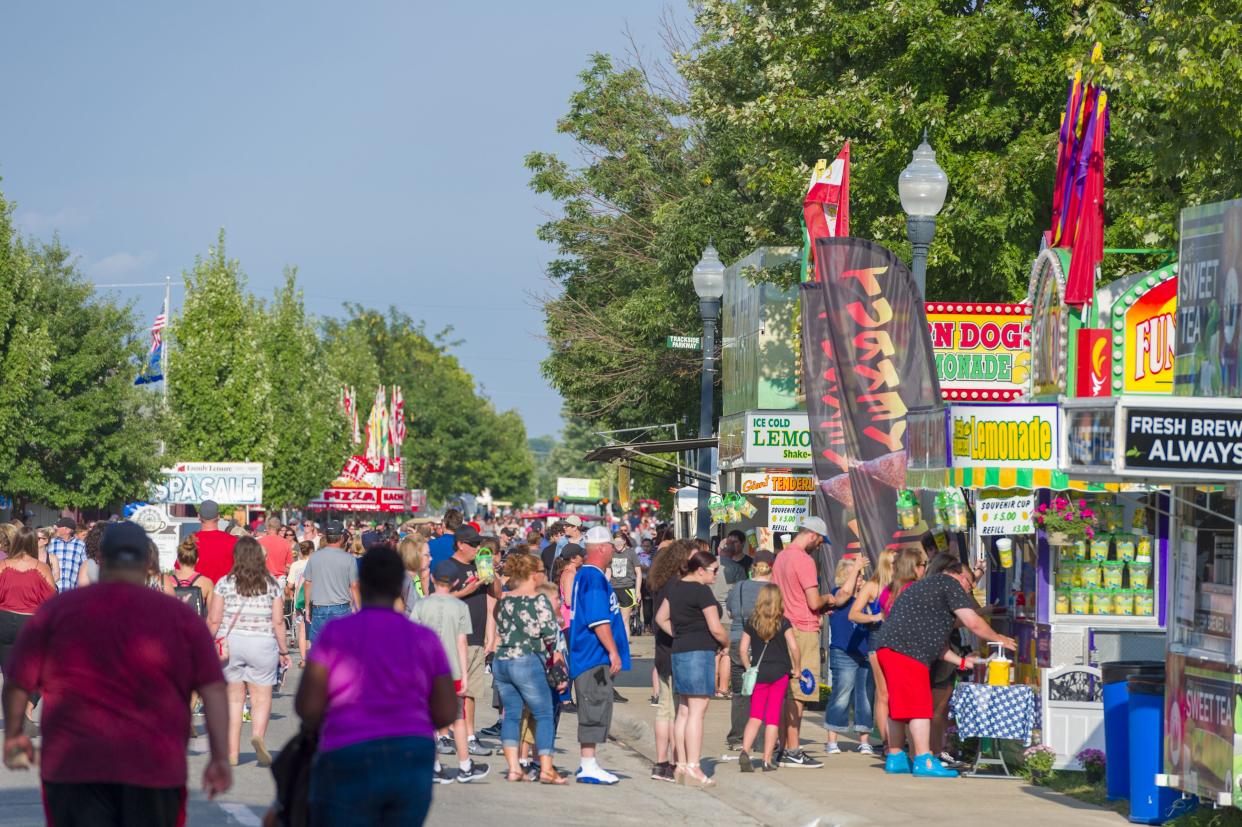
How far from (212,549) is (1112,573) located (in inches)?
305

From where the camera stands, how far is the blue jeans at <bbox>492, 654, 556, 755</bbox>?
1250 centimetres

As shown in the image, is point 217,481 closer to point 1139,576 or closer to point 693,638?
point 693,638

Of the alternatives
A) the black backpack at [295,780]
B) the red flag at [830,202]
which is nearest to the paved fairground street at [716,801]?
the black backpack at [295,780]

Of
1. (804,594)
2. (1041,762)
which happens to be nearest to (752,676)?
(804,594)

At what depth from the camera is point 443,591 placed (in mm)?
13383

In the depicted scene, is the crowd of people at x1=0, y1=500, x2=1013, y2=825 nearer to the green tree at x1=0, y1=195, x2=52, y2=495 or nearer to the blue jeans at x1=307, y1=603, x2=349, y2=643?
the blue jeans at x1=307, y1=603, x2=349, y2=643

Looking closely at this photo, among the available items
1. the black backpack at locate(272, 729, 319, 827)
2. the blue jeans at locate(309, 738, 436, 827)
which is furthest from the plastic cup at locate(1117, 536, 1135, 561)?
the black backpack at locate(272, 729, 319, 827)

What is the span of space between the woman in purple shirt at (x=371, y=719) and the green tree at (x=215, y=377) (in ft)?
179

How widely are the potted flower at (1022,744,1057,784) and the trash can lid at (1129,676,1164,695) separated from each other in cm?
206

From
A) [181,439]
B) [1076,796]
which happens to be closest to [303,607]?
[1076,796]

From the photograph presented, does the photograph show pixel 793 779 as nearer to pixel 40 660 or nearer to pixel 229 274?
pixel 40 660

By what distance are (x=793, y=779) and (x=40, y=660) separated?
25.4ft

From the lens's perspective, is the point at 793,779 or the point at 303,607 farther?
the point at 303,607

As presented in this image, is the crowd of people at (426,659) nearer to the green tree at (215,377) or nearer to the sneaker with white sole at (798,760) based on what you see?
the sneaker with white sole at (798,760)
